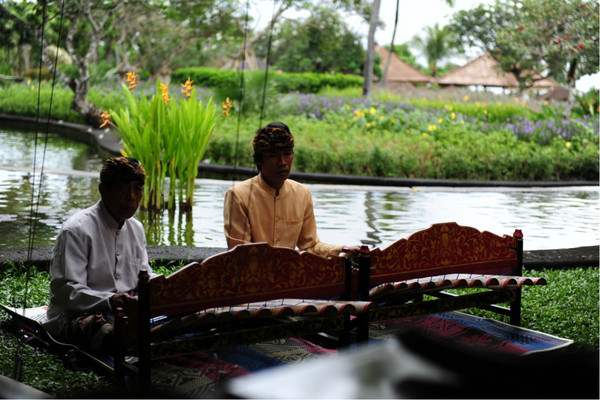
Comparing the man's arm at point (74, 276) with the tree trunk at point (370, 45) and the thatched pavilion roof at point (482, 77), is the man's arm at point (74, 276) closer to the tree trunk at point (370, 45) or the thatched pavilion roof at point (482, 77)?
the tree trunk at point (370, 45)

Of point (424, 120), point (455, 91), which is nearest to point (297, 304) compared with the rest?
point (424, 120)

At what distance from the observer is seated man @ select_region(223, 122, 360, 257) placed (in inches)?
128

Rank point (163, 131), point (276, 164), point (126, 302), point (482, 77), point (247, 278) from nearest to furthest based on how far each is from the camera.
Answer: point (126, 302) < point (247, 278) < point (276, 164) < point (163, 131) < point (482, 77)

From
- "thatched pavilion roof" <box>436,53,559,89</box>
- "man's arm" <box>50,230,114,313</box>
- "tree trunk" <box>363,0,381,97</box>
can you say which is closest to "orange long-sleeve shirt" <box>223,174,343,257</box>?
"man's arm" <box>50,230,114,313</box>

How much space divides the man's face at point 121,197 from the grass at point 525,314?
49 centimetres

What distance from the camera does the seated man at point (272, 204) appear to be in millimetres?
3246

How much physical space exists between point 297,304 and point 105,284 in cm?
78

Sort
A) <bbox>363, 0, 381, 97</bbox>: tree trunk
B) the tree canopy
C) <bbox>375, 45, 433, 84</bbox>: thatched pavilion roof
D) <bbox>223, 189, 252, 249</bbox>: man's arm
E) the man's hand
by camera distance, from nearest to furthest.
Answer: the man's hand → <bbox>223, 189, 252, 249</bbox>: man's arm → the tree canopy → <bbox>363, 0, 381, 97</bbox>: tree trunk → <bbox>375, 45, 433, 84</bbox>: thatched pavilion roof

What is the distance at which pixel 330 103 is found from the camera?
16.6 m

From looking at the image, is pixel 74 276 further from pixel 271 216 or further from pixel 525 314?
pixel 525 314

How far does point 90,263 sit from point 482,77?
29.7 metres

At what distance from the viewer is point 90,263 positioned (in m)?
2.95

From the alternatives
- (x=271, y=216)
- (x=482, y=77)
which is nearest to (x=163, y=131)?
(x=271, y=216)

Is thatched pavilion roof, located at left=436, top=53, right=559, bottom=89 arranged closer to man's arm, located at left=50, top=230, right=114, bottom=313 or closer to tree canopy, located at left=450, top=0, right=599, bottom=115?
tree canopy, located at left=450, top=0, right=599, bottom=115
